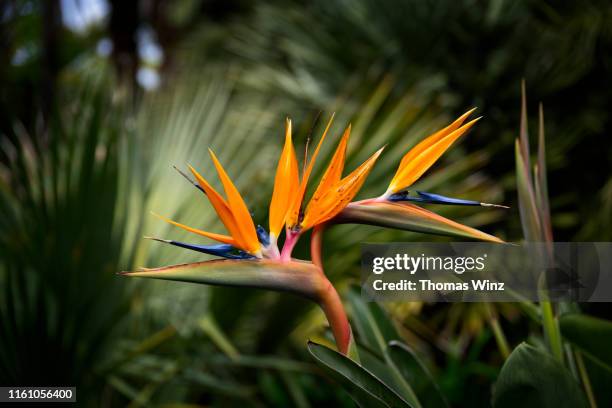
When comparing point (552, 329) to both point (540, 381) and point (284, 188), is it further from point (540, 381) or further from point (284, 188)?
point (284, 188)

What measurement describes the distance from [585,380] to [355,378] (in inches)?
8.5

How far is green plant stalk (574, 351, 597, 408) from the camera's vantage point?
1.46 feet

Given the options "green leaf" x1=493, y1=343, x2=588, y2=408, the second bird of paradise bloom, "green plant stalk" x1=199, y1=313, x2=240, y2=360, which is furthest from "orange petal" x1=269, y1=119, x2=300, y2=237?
"green plant stalk" x1=199, y1=313, x2=240, y2=360

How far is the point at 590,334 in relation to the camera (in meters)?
0.37

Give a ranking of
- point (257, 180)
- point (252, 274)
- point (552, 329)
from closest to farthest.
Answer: point (252, 274), point (552, 329), point (257, 180)

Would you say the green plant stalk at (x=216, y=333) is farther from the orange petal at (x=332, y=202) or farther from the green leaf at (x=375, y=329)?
the orange petal at (x=332, y=202)

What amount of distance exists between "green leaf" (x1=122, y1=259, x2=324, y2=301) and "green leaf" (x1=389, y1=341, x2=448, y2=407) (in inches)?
6.4

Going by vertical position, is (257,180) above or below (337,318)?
above

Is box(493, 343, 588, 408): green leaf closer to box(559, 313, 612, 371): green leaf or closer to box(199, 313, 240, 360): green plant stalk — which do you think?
box(559, 313, 612, 371): green leaf

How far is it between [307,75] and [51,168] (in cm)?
116

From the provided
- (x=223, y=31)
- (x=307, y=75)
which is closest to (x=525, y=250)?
(x=307, y=75)

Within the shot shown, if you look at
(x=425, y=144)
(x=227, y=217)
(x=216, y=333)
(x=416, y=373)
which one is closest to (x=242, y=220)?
(x=227, y=217)

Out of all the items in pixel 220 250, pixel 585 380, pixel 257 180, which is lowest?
pixel 585 380

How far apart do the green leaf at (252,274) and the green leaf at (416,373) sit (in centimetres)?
16
